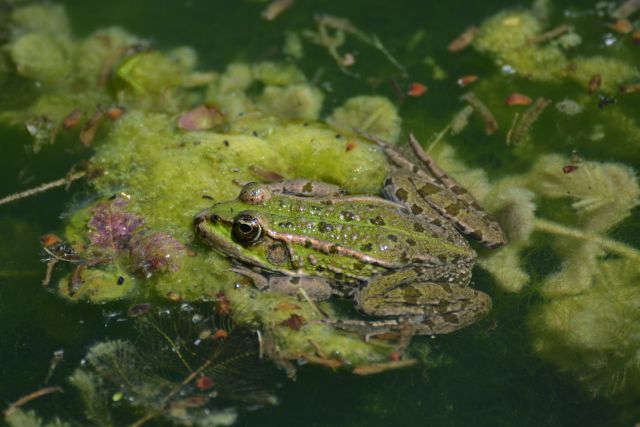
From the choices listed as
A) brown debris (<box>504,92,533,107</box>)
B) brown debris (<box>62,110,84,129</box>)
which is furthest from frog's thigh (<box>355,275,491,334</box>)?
brown debris (<box>62,110,84,129</box>)

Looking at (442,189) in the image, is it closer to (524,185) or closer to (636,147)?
(524,185)

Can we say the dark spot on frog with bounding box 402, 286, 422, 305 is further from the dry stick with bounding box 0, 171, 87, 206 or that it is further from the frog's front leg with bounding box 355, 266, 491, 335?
the dry stick with bounding box 0, 171, 87, 206

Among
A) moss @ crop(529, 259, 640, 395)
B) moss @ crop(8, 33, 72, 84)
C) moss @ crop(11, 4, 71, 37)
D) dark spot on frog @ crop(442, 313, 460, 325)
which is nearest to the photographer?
moss @ crop(529, 259, 640, 395)

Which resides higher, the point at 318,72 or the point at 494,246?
the point at 318,72

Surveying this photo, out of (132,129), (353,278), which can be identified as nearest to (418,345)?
(353,278)

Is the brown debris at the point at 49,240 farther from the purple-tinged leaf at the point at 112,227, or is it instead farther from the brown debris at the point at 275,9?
the brown debris at the point at 275,9

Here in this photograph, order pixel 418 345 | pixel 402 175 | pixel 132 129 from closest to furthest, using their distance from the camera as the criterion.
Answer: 1. pixel 418 345
2. pixel 402 175
3. pixel 132 129
